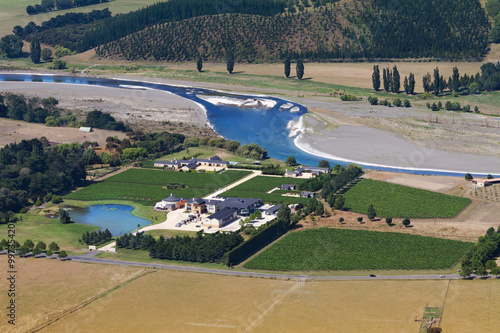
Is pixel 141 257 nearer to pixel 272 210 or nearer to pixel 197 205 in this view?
pixel 197 205

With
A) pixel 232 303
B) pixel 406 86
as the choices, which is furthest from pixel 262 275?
pixel 406 86

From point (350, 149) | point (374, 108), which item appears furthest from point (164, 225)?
point (374, 108)

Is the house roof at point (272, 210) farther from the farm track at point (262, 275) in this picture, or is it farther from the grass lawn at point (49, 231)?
the grass lawn at point (49, 231)

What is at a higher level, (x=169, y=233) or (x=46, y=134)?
(x=46, y=134)

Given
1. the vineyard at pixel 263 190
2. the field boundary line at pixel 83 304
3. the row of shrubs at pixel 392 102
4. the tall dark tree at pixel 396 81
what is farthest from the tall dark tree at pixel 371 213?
the tall dark tree at pixel 396 81

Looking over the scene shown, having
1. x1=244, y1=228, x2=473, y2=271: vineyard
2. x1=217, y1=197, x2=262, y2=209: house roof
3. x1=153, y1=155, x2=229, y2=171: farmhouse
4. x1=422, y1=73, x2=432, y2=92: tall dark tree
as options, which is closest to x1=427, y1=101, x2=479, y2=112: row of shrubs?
x1=422, y1=73, x2=432, y2=92: tall dark tree
